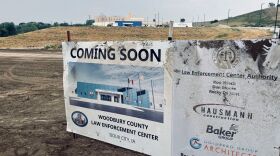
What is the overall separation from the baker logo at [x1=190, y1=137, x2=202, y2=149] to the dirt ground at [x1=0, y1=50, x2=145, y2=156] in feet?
5.04

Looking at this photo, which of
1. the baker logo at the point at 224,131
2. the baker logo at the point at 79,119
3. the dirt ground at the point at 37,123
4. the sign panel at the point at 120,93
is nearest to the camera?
the baker logo at the point at 224,131

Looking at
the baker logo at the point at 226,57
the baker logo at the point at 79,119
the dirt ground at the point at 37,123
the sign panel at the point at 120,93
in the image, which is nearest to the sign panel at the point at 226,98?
the baker logo at the point at 226,57

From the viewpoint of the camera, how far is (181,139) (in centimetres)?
580

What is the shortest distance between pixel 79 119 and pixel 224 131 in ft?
11.9

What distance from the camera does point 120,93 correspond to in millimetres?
6660

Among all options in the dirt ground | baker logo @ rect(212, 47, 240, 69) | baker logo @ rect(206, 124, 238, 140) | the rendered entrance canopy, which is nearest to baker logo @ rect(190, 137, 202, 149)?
the rendered entrance canopy

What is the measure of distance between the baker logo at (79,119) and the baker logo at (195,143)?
110 inches

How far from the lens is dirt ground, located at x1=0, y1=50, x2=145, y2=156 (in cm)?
722

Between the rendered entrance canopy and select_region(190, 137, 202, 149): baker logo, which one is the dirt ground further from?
select_region(190, 137, 202, 149): baker logo

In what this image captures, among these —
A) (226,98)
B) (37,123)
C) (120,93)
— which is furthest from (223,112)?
(37,123)

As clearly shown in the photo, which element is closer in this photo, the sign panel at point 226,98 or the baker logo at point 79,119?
the sign panel at point 226,98

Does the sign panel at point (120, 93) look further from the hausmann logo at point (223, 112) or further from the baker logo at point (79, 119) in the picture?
the hausmann logo at point (223, 112)

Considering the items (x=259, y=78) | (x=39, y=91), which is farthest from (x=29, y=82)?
(x=259, y=78)

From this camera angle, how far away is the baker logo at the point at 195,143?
18.3 ft
